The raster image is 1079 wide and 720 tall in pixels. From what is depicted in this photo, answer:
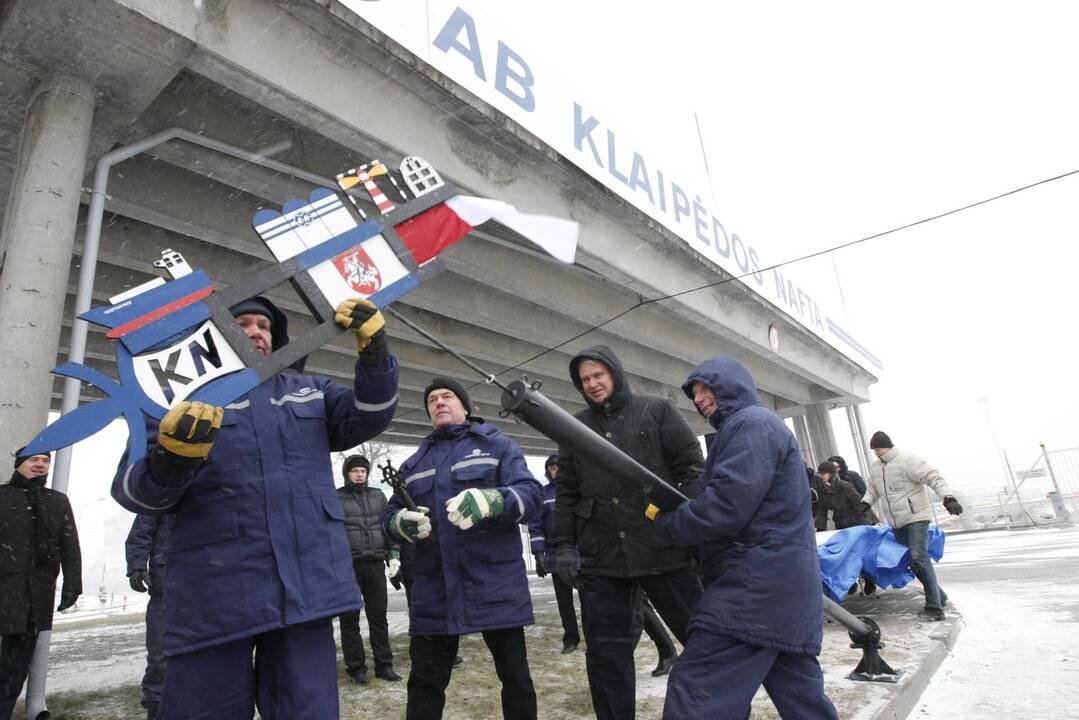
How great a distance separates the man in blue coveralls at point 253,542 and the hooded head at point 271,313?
13 mm

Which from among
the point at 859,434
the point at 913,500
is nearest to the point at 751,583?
the point at 913,500

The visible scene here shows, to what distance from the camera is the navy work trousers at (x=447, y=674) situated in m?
2.51

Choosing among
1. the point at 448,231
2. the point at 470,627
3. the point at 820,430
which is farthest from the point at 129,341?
the point at 820,430

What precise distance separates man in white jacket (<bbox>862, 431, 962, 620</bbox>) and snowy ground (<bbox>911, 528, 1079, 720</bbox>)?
45cm

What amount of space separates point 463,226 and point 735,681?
175cm

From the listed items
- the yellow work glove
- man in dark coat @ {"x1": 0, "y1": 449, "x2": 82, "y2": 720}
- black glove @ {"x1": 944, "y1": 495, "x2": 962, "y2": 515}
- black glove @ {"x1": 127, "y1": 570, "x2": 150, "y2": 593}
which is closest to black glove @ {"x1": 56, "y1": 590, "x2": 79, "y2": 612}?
man in dark coat @ {"x1": 0, "y1": 449, "x2": 82, "y2": 720}

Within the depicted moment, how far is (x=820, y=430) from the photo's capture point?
15047 mm

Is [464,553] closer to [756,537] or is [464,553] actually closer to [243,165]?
[756,537]

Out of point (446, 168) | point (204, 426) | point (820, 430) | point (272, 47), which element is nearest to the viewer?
point (204, 426)

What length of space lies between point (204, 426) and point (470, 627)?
1.44 meters

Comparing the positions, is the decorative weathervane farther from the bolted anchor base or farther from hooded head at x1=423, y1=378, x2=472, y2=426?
the bolted anchor base

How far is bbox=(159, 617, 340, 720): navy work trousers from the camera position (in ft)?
5.43

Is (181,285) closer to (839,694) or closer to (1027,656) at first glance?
(839,694)

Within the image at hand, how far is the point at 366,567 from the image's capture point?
16.1 feet
